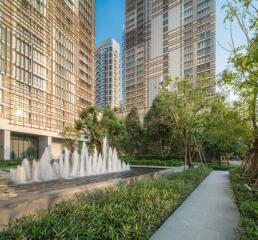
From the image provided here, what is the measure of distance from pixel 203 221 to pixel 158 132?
2783 cm

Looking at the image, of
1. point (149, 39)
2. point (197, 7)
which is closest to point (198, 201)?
point (197, 7)

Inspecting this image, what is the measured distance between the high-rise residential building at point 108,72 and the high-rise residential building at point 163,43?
25.1 m

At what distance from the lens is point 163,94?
709 inches

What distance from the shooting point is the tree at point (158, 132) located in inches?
1319

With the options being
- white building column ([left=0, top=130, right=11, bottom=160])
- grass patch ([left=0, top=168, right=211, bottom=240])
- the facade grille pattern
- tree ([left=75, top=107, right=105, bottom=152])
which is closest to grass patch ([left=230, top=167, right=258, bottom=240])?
grass patch ([left=0, top=168, right=211, bottom=240])

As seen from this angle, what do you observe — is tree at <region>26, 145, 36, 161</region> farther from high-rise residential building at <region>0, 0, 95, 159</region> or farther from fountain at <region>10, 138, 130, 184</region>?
fountain at <region>10, 138, 130, 184</region>

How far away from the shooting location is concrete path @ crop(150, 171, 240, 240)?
5641 millimetres

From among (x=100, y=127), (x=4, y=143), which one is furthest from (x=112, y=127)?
(x=4, y=143)

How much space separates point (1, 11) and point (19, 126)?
50.2 feet

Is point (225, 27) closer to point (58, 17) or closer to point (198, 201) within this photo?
point (198, 201)

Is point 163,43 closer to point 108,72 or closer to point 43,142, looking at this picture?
point 108,72

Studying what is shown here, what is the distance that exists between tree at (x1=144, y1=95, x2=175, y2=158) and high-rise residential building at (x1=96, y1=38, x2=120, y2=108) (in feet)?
263

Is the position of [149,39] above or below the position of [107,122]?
above

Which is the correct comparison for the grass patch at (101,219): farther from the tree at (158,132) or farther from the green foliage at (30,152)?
the green foliage at (30,152)
